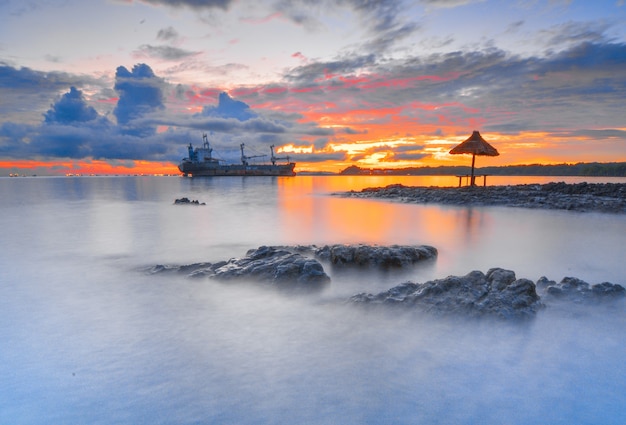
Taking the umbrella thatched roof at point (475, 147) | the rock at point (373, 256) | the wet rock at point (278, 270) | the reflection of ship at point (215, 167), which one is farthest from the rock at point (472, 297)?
the reflection of ship at point (215, 167)

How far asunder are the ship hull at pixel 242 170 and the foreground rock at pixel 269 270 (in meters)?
133

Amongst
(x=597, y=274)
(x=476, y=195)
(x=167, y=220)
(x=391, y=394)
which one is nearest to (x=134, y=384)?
(x=391, y=394)

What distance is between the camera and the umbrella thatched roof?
93.2 feet

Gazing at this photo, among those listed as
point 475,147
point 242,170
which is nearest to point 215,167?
point 242,170

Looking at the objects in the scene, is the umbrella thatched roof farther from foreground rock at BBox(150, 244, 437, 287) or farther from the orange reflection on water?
foreground rock at BBox(150, 244, 437, 287)

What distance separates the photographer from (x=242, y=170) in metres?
146

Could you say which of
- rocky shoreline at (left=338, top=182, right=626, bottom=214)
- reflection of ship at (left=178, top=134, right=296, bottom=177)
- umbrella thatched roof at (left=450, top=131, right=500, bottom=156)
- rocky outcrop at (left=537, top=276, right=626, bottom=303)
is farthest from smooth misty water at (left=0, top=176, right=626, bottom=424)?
reflection of ship at (left=178, top=134, right=296, bottom=177)

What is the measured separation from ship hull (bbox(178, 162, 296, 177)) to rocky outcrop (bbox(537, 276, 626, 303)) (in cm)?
13696

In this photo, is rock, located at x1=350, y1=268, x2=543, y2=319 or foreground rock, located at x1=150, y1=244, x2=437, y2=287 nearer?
rock, located at x1=350, y1=268, x2=543, y2=319

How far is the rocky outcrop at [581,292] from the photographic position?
595cm

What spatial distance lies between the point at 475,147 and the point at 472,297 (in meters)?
26.2

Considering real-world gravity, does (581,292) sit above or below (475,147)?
below

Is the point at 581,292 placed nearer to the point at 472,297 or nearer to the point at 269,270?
the point at 472,297

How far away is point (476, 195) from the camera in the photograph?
2802 cm
